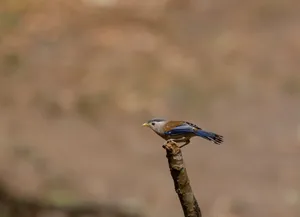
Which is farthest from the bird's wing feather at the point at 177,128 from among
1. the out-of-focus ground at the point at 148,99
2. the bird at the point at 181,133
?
the out-of-focus ground at the point at 148,99

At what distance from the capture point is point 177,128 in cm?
198

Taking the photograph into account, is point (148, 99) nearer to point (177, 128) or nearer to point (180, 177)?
point (177, 128)

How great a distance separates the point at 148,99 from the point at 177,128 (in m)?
4.40

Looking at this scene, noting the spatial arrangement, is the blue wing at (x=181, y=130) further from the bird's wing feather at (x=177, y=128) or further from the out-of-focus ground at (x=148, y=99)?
the out-of-focus ground at (x=148, y=99)

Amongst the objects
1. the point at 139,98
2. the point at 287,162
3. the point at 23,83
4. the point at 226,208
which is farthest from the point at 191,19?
the point at 226,208

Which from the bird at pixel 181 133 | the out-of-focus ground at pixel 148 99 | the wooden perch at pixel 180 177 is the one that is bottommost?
the wooden perch at pixel 180 177

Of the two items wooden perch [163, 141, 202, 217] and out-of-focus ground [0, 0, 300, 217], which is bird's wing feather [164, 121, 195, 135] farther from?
out-of-focus ground [0, 0, 300, 217]

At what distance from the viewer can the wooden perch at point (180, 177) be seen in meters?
1.86

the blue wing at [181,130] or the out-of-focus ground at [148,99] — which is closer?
the blue wing at [181,130]

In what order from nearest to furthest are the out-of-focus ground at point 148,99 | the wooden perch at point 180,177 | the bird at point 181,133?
the wooden perch at point 180,177
the bird at point 181,133
the out-of-focus ground at point 148,99

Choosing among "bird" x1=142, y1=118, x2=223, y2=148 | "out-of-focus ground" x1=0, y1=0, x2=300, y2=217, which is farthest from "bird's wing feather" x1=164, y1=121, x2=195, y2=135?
"out-of-focus ground" x1=0, y1=0, x2=300, y2=217

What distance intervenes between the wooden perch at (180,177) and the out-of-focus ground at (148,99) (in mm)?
2947

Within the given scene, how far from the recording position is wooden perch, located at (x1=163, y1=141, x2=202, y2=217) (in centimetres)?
186

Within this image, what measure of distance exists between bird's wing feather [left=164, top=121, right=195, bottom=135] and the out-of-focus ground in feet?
9.61
